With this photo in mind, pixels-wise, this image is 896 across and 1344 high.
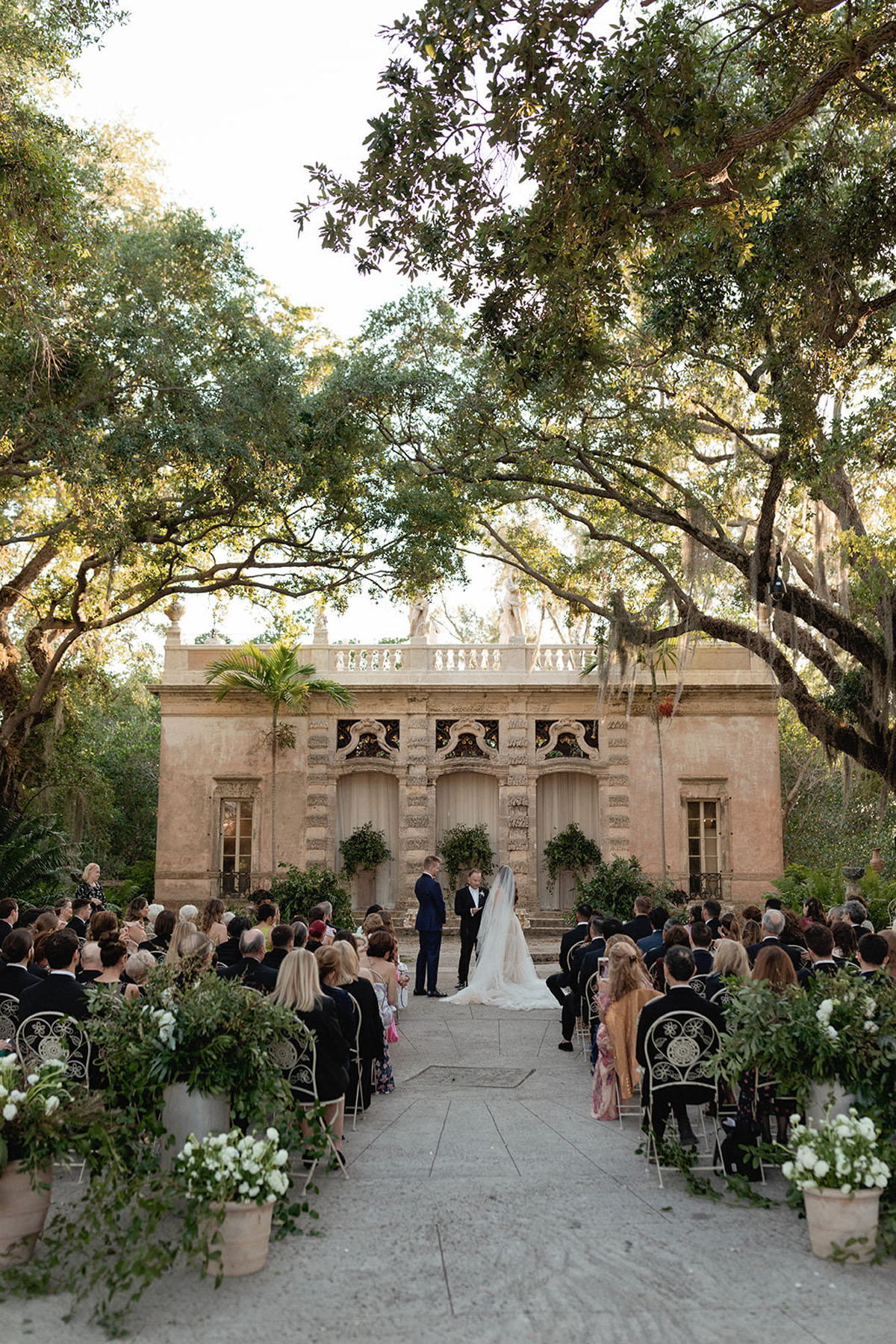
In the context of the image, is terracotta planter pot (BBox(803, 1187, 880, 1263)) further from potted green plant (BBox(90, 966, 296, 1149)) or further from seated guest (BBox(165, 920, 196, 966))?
seated guest (BBox(165, 920, 196, 966))

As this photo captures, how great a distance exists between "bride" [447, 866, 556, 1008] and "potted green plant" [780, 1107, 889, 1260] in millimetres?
8190

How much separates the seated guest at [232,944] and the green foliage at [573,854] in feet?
39.7

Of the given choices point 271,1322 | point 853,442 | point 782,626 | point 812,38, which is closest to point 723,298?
point 853,442

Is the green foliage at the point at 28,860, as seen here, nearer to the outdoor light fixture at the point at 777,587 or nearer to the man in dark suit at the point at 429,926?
the man in dark suit at the point at 429,926

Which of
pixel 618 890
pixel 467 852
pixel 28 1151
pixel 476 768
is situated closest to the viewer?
pixel 28 1151

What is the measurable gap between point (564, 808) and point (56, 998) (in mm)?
16065

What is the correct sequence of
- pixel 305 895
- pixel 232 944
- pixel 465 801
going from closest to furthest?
pixel 232 944, pixel 305 895, pixel 465 801

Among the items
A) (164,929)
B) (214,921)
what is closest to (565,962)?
(214,921)

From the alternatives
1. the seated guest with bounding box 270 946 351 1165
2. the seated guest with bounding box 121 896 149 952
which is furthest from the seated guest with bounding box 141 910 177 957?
the seated guest with bounding box 270 946 351 1165

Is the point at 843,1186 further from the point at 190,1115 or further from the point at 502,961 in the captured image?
the point at 502,961

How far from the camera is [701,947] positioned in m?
8.07

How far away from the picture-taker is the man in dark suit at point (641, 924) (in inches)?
390

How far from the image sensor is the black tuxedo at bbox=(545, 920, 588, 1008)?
10070 mm

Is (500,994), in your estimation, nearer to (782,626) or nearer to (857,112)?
(782,626)
